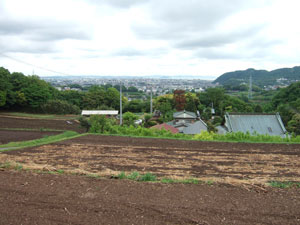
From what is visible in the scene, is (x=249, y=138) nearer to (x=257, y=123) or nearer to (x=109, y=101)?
(x=257, y=123)

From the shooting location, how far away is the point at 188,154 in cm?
1113

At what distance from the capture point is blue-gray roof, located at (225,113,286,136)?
71.3 ft

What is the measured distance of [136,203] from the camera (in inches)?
190

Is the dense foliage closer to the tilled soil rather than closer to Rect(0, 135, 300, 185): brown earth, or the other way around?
Rect(0, 135, 300, 185): brown earth

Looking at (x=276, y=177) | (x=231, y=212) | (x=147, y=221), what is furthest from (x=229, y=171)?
(x=147, y=221)

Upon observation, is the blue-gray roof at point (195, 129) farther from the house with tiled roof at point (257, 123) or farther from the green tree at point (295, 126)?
the green tree at point (295, 126)

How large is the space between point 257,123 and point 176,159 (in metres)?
15.1

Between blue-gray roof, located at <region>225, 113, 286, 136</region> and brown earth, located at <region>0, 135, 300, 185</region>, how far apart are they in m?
8.58

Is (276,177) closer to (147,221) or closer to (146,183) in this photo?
(146,183)

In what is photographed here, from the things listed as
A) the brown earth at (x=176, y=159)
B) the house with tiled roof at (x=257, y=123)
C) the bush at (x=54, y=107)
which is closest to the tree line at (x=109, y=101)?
the bush at (x=54, y=107)

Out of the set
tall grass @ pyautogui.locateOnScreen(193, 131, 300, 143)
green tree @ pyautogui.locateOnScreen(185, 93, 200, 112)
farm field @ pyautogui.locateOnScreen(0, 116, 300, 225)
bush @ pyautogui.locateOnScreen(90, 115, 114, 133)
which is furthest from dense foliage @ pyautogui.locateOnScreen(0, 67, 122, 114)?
farm field @ pyautogui.locateOnScreen(0, 116, 300, 225)

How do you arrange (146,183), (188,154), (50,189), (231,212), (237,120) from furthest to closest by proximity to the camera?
(237,120), (188,154), (146,183), (50,189), (231,212)

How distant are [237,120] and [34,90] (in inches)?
1303

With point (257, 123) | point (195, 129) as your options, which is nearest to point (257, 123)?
point (257, 123)
